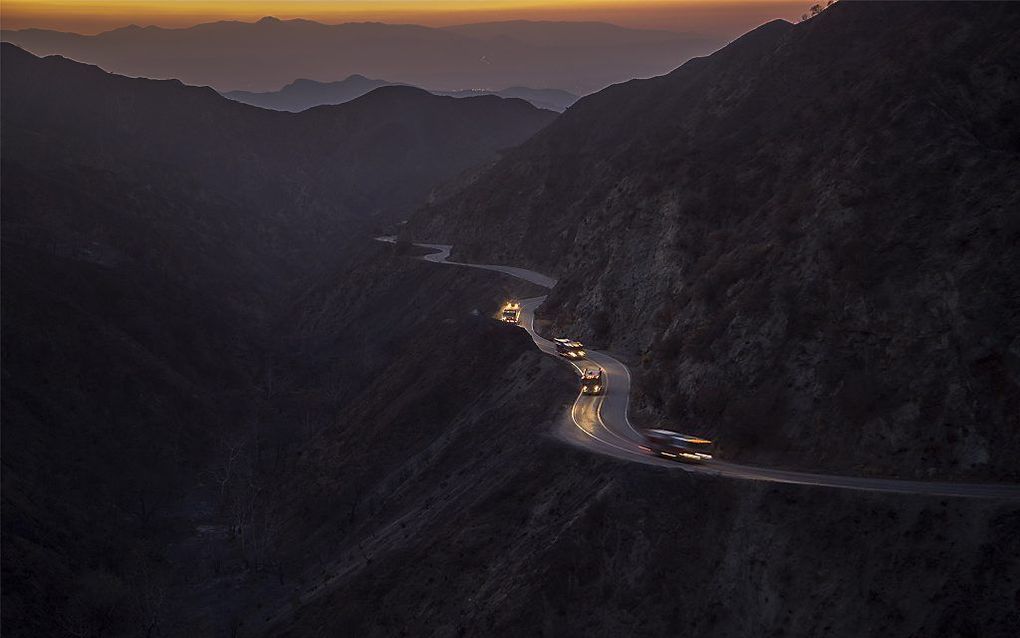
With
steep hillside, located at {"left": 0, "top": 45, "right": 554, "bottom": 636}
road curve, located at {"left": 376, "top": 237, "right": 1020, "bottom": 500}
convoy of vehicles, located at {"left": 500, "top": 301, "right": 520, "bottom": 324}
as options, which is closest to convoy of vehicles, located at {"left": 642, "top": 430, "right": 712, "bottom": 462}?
road curve, located at {"left": 376, "top": 237, "right": 1020, "bottom": 500}

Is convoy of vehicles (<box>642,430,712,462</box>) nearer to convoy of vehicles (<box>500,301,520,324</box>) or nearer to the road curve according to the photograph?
→ the road curve

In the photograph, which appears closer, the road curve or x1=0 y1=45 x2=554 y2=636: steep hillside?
the road curve

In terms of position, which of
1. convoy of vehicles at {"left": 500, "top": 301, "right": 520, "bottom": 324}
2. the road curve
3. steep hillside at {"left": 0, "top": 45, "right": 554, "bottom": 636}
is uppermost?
the road curve

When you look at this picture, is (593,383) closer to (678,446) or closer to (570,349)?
(570,349)

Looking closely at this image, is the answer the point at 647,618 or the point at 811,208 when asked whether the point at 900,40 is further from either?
the point at 647,618

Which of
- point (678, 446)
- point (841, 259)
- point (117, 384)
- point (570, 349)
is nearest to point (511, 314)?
point (570, 349)

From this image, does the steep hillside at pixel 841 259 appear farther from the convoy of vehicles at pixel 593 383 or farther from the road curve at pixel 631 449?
the convoy of vehicles at pixel 593 383
